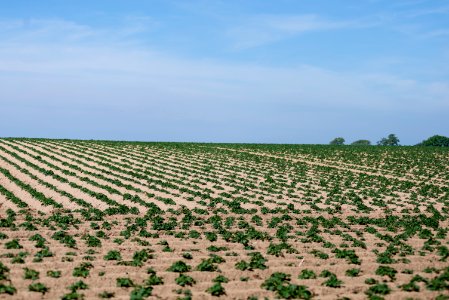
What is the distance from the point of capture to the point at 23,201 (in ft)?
75.3

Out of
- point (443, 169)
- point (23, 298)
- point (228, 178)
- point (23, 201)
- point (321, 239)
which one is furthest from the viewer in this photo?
point (443, 169)

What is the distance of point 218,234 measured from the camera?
54.0 feet

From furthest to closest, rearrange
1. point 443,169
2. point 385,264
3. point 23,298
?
1. point 443,169
2. point 385,264
3. point 23,298

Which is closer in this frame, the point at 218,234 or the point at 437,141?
the point at 218,234

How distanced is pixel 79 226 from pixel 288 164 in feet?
88.2

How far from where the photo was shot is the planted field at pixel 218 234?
10.6m

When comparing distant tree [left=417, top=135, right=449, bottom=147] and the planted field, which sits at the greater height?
distant tree [left=417, top=135, right=449, bottom=147]

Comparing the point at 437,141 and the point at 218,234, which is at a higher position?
the point at 437,141

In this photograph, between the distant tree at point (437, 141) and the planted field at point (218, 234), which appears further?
the distant tree at point (437, 141)

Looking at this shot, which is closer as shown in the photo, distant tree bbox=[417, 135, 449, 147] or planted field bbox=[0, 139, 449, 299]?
planted field bbox=[0, 139, 449, 299]

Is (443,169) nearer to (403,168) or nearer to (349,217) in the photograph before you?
(403,168)

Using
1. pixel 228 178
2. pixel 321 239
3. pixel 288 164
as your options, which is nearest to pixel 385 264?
pixel 321 239

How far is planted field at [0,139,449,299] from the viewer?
10.6m

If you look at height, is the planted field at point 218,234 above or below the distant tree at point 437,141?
below
